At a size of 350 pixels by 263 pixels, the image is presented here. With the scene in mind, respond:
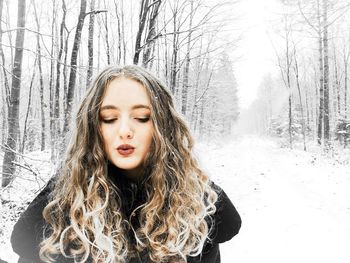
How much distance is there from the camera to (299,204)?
8484 mm

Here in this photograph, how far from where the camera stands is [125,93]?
1623mm

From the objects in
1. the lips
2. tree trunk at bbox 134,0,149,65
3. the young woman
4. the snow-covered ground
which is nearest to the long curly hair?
the young woman

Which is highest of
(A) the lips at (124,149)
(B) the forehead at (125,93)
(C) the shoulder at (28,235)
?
(B) the forehead at (125,93)

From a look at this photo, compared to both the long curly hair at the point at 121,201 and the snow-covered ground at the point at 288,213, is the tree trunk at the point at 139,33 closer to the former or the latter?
the snow-covered ground at the point at 288,213

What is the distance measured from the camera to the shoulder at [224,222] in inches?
70.3

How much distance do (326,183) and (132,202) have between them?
10.4m

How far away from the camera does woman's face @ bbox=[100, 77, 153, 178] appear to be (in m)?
1.58

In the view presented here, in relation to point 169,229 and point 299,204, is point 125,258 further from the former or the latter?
point 299,204

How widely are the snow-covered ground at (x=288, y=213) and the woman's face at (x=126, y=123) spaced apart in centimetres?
62

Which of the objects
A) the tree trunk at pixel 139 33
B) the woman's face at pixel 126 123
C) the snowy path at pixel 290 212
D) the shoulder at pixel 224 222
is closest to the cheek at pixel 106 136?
the woman's face at pixel 126 123

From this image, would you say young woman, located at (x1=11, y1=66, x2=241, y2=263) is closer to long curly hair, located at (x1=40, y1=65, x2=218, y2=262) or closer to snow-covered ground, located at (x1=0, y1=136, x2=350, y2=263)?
long curly hair, located at (x1=40, y1=65, x2=218, y2=262)

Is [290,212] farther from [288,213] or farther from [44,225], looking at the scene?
[44,225]

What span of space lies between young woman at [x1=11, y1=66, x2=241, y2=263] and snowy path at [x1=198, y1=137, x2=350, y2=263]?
60cm

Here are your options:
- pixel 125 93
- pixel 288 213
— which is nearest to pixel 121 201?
pixel 125 93
